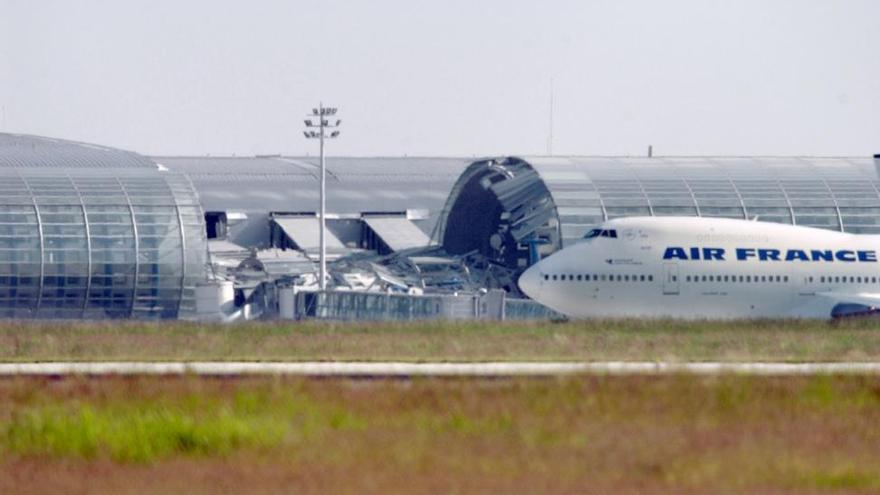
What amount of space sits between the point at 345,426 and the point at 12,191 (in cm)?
6184

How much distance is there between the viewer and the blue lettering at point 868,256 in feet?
214

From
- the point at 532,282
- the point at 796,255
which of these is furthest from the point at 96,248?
the point at 796,255

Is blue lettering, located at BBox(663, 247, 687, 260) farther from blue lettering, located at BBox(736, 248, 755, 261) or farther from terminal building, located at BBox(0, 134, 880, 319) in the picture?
terminal building, located at BBox(0, 134, 880, 319)

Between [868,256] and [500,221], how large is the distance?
32.2m

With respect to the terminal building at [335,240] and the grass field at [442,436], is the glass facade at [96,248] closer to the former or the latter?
the terminal building at [335,240]

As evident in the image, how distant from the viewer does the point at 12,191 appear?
8319cm

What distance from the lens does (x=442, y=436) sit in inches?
952

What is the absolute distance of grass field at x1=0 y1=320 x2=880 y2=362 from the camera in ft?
129

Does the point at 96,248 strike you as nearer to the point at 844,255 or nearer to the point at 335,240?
the point at 335,240

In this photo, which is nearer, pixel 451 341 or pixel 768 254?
pixel 451 341

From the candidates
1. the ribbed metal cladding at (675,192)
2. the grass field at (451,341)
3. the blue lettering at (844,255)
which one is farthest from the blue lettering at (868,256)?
the ribbed metal cladding at (675,192)

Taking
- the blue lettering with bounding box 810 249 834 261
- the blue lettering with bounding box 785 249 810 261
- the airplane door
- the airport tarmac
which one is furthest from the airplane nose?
the airport tarmac

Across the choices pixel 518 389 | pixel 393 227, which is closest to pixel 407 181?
pixel 393 227

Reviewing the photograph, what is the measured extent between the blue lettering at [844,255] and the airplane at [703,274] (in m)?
0.04
